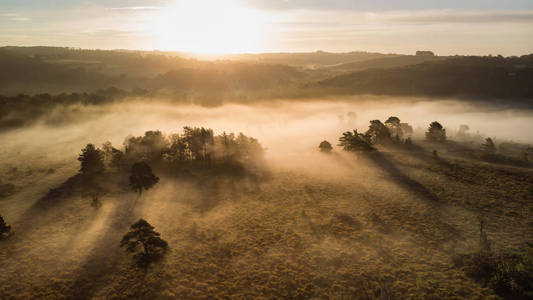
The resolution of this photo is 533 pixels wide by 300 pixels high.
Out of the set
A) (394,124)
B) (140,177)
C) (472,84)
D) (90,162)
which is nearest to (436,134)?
(394,124)

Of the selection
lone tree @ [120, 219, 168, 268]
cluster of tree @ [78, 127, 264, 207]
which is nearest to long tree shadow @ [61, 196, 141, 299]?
lone tree @ [120, 219, 168, 268]

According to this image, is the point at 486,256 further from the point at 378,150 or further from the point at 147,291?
the point at 378,150

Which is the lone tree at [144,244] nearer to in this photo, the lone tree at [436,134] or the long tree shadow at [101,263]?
the long tree shadow at [101,263]

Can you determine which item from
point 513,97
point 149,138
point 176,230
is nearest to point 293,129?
point 149,138

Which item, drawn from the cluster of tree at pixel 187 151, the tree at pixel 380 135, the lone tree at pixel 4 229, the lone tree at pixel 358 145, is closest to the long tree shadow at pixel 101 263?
the lone tree at pixel 4 229

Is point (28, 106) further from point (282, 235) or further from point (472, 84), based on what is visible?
point (472, 84)

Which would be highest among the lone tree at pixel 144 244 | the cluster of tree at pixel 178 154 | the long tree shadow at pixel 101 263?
the cluster of tree at pixel 178 154
